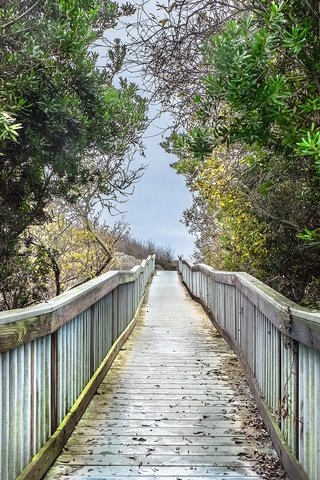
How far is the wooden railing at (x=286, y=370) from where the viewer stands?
216cm

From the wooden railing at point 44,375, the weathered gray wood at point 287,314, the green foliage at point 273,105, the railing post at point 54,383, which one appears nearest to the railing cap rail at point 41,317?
the wooden railing at point 44,375

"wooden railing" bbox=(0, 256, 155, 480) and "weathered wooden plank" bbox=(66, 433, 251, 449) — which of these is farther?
"weathered wooden plank" bbox=(66, 433, 251, 449)

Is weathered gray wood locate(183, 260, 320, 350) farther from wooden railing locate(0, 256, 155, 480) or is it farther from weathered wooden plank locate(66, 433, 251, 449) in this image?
wooden railing locate(0, 256, 155, 480)

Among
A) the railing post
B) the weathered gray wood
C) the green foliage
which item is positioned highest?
the green foliage

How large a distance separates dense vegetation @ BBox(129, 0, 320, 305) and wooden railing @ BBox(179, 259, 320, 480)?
0.76 m

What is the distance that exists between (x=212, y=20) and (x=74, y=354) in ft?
11.6

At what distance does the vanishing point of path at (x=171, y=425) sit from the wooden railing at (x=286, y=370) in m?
0.19

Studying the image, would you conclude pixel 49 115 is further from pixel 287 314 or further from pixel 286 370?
pixel 286 370

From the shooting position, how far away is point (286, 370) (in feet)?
8.83

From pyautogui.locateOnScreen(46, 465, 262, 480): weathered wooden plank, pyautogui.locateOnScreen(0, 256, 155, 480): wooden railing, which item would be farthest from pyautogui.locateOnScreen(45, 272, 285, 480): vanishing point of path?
pyautogui.locateOnScreen(0, 256, 155, 480): wooden railing

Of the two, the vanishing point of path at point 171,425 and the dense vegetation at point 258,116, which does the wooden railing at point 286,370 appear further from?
the dense vegetation at point 258,116

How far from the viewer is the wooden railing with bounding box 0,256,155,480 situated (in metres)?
2.03

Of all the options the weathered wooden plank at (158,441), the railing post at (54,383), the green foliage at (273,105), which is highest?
the green foliage at (273,105)

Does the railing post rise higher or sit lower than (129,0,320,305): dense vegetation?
lower
